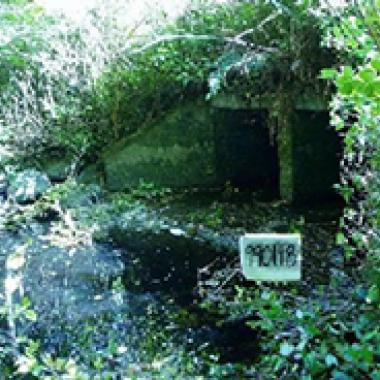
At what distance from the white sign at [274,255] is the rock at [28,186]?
9.10ft

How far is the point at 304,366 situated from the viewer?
208cm

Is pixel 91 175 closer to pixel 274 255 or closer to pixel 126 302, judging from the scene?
pixel 126 302

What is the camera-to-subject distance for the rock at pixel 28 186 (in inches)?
193

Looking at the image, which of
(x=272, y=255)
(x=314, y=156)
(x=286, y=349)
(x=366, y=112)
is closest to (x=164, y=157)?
(x=314, y=156)

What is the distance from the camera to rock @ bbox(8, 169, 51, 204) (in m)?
4.90

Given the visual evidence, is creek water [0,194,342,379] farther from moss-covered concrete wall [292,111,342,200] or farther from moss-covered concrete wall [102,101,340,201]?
moss-covered concrete wall [102,101,340,201]

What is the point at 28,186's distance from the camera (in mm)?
4957

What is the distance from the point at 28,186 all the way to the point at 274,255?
301 cm

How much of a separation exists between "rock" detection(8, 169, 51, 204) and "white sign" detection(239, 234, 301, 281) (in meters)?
2.77

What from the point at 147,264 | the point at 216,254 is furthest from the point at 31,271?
the point at 216,254

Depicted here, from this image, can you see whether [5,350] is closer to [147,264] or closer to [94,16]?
[147,264]

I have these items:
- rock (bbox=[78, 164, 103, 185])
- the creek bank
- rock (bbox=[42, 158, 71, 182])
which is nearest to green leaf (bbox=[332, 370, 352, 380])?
the creek bank

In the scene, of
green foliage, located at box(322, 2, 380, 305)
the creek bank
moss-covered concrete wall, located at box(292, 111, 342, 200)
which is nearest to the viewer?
green foliage, located at box(322, 2, 380, 305)

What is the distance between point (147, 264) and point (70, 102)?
7.44 ft
